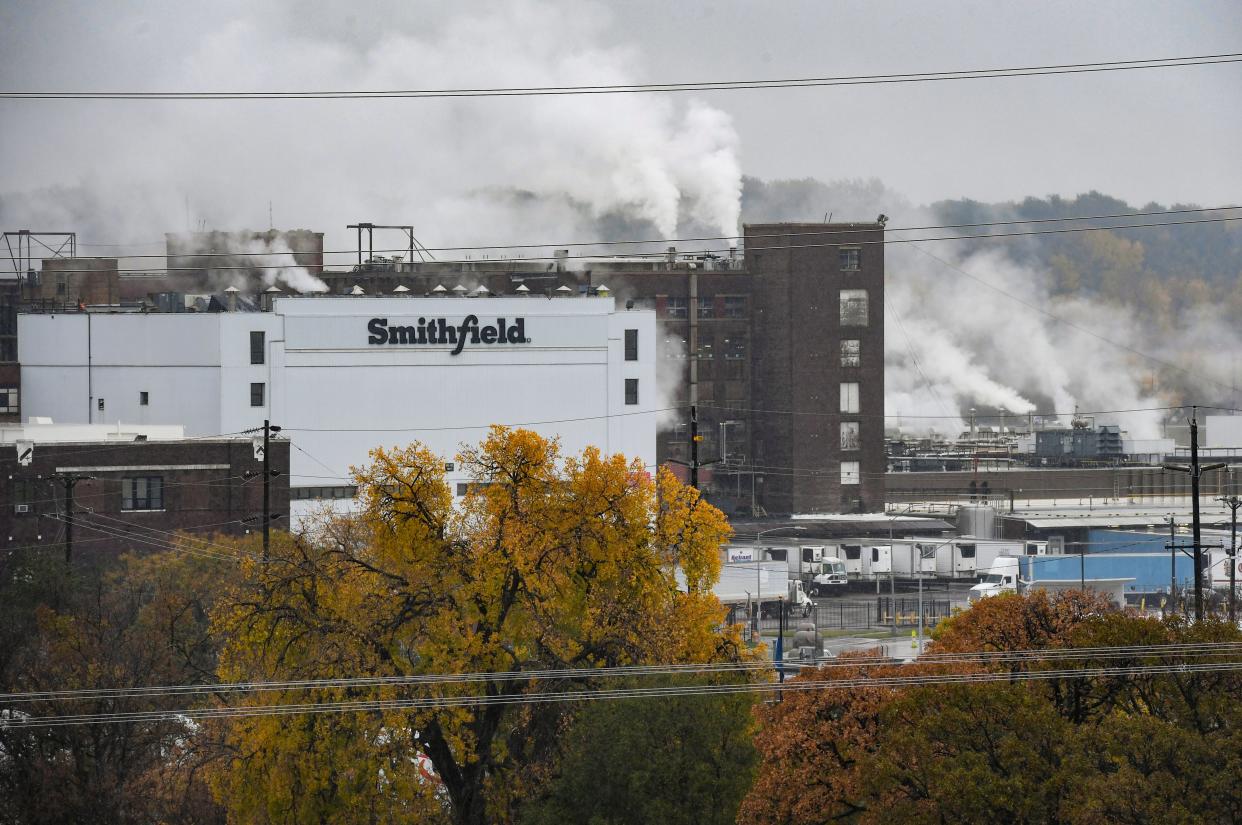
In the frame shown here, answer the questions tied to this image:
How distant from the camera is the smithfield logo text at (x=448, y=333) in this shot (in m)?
69.7

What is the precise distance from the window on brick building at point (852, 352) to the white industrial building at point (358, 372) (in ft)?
63.3

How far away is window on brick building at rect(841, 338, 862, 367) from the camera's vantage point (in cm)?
8756

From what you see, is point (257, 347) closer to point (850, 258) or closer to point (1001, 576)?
point (1001, 576)

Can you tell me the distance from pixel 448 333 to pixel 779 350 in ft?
78.4

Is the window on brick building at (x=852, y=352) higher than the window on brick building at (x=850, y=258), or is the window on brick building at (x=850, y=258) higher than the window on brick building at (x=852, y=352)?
the window on brick building at (x=850, y=258)

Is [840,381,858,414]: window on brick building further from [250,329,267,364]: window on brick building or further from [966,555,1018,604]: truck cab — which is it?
[250,329,267,364]: window on brick building

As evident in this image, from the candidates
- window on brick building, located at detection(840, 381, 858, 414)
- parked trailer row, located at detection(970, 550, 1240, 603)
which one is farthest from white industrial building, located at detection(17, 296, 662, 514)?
window on brick building, located at detection(840, 381, 858, 414)

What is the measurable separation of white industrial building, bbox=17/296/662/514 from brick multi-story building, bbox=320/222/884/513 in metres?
14.7

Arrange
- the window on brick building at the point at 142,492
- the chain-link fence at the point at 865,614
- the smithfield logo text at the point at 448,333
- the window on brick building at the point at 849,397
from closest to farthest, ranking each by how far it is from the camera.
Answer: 1. the window on brick building at the point at 142,492
2. the chain-link fence at the point at 865,614
3. the smithfield logo text at the point at 448,333
4. the window on brick building at the point at 849,397

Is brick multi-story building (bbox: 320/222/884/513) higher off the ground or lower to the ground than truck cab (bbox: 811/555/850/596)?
higher

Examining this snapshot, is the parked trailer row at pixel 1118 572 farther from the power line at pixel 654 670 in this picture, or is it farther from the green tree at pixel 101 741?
the power line at pixel 654 670

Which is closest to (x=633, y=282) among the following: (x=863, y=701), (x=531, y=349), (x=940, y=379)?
(x=531, y=349)

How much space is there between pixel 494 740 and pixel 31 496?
33193 millimetres

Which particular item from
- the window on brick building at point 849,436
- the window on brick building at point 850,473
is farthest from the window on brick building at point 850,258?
the window on brick building at point 850,473
